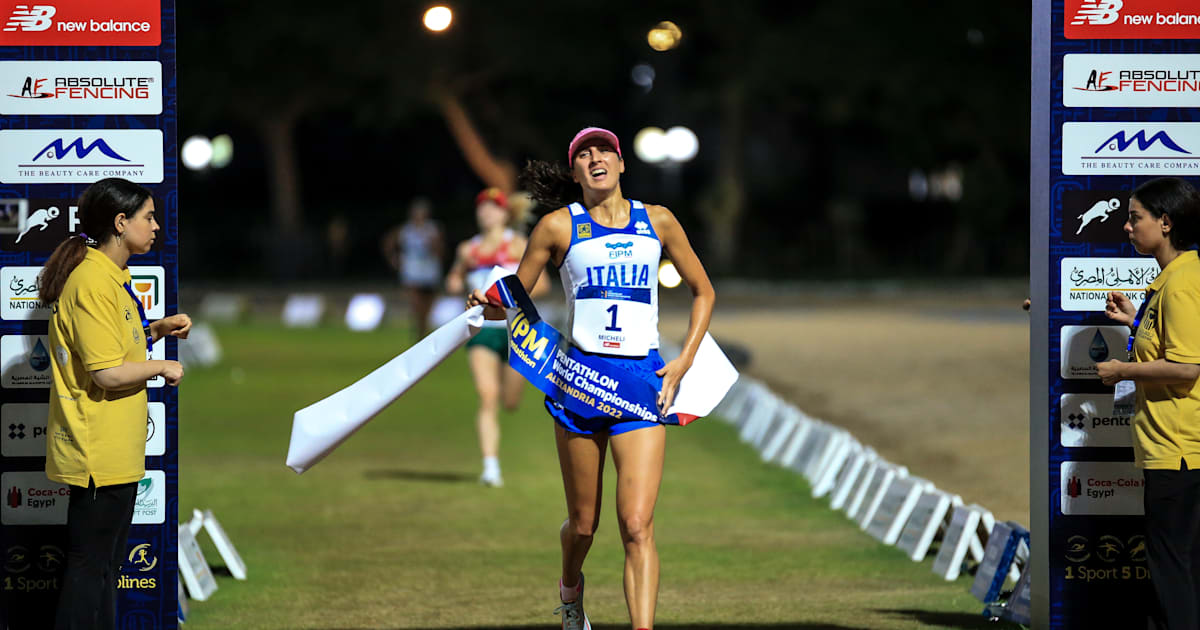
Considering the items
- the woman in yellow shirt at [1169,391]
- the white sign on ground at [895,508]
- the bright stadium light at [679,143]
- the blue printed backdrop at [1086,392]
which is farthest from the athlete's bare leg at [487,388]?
the bright stadium light at [679,143]

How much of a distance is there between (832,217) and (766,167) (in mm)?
A: 9325

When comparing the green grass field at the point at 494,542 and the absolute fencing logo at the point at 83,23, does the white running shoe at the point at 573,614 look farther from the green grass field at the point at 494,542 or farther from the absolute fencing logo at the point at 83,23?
the absolute fencing logo at the point at 83,23

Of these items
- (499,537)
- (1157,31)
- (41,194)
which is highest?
(1157,31)

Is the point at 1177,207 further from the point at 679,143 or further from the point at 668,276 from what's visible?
the point at 679,143

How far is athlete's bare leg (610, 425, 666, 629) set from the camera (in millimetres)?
6668

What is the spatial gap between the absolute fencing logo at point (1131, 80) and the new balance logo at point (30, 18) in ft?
13.4

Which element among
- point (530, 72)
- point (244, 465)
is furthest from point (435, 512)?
point (530, 72)

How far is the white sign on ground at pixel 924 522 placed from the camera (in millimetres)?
9477

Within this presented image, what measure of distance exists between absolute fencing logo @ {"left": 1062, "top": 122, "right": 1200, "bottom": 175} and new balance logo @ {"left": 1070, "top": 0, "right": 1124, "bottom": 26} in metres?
0.41

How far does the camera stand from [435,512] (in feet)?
37.1

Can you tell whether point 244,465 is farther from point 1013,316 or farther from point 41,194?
point 1013,316

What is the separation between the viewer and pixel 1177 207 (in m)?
6.30

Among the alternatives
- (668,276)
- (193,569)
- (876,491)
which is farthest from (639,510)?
(876,491)

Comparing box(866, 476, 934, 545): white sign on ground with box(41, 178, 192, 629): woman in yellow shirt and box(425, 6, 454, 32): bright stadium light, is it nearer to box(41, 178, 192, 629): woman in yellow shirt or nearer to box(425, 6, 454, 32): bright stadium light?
box(425, 6, 454, 32): bright stadium light
